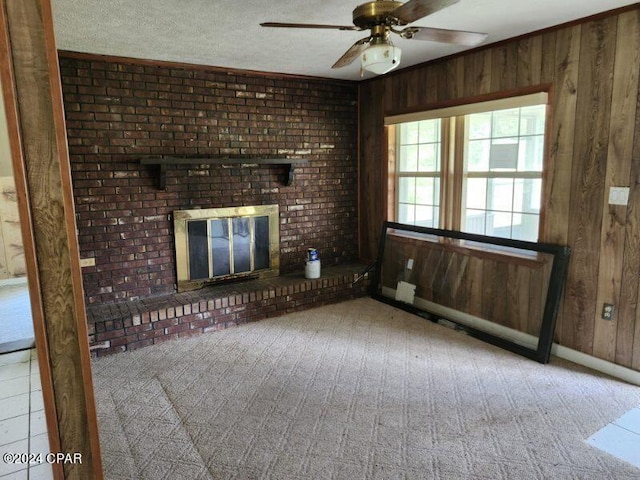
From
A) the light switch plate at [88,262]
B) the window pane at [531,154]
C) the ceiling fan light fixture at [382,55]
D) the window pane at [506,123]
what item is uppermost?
the ceiling fan light fixture at [382,55]

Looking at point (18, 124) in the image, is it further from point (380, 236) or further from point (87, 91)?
point (380, 236)

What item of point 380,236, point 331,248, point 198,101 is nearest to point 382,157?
point 380,236

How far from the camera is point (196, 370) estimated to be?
10.4ft

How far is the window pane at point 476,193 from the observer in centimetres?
379

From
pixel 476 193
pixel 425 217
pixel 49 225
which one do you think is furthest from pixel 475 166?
pixel 49 225

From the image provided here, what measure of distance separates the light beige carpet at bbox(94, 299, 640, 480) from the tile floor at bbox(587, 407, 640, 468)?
53 mm

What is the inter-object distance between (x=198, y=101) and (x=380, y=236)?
2.31 m

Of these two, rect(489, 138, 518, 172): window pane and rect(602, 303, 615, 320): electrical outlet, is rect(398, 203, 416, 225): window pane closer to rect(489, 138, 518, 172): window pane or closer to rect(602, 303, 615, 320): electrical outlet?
rect(489, 138, 518, 172): window pane

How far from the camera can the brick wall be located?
141 inches

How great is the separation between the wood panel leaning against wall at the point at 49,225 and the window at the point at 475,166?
10.3 ft

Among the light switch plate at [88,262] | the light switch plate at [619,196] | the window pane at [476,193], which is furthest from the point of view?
the window pane at [476,193]

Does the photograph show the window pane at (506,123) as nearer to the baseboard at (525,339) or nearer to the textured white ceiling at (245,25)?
the textured white ceiling at (245,25)

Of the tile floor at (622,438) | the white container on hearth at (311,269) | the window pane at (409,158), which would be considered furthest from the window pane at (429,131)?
the tile floor at (622,438)

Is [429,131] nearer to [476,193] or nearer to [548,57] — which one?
[476,193]
